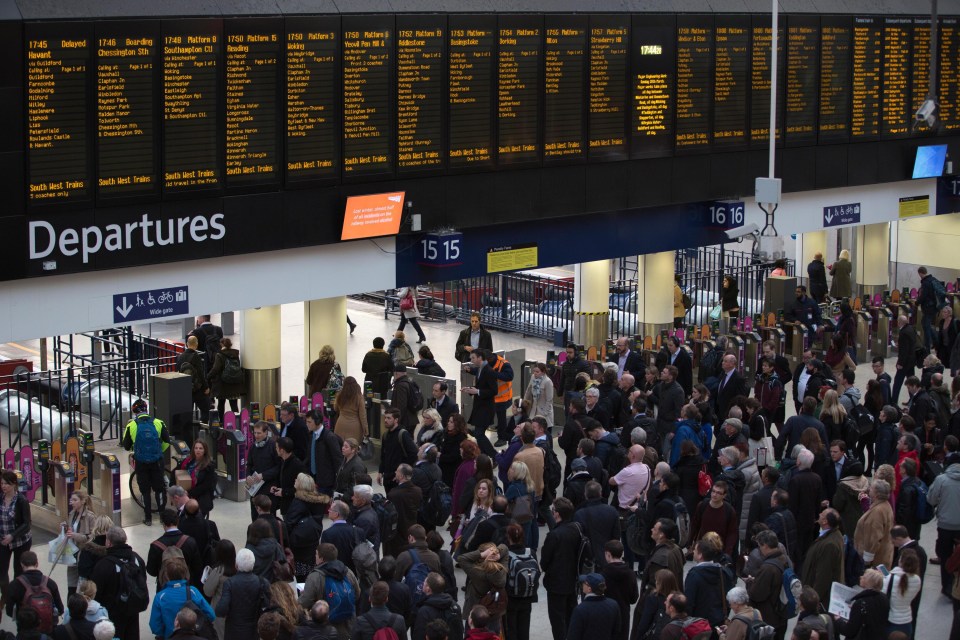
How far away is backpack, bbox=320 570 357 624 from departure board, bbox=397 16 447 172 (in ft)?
23.4

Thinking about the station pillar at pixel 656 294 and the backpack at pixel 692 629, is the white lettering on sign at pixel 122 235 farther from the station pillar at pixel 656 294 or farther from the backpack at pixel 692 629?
the station pillar at pixel 656 294

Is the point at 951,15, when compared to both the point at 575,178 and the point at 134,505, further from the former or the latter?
the point at 134,505

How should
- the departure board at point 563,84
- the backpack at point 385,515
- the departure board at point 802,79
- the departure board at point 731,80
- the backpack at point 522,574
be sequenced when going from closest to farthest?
the backpack at point 522,574
the backpack at point 385,515
the departure board at point 563,84
the departure board at point 731,80
the departure board at point 802,79

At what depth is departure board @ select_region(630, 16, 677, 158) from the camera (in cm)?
1803

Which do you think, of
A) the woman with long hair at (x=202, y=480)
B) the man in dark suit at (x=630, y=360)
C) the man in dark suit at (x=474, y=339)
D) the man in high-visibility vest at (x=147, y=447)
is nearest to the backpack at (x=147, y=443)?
the man in high-visibility vest at (x=147, y=447)

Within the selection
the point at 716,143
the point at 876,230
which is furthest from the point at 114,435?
the point at 876,230

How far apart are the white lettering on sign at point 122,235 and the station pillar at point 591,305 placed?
24.8 ft

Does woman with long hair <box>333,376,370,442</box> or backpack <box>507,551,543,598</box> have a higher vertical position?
woman with long hair <box>333,376,370,442</box>

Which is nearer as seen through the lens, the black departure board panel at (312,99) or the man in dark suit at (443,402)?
the man in dark suit at (443,402)

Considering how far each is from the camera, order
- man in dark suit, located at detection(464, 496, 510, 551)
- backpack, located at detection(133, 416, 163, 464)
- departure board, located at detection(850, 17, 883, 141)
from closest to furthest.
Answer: man in dark suit, located at detection(464, 496, 510, 551), backpack, located at detection(133, 416, 163, 464), departure board, located at detection(850, 17, 883, 141)

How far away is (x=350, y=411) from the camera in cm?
1430

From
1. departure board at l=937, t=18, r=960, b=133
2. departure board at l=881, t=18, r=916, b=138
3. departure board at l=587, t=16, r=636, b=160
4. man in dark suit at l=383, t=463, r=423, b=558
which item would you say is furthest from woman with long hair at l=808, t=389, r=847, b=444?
departure board at l=937, t=18, r=960, b=133

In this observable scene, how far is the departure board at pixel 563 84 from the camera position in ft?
56.0

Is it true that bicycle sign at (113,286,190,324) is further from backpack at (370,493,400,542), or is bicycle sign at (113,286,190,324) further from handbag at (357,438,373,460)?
backpack at (370,493,400,542)
